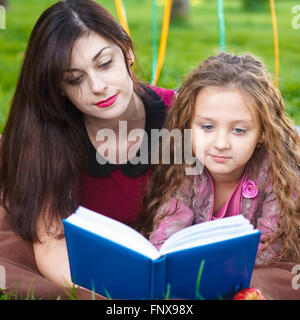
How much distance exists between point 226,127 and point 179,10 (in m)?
6.73

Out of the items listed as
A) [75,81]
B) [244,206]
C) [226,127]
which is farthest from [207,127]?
[75,81]

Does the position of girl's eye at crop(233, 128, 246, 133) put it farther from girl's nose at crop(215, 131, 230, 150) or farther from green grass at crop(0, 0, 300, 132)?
green grass at crop(0, 0, 300, 132)

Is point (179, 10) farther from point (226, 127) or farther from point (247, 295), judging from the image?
point (247, 295)

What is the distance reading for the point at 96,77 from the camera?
5.88ft

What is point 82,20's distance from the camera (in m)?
1.85

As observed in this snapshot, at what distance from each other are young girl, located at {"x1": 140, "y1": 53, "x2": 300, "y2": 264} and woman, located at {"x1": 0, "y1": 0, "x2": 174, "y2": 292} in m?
0.19

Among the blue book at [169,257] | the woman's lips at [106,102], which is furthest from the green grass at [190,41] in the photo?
the blue book at [169,257]

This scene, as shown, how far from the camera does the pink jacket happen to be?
1.89 metres

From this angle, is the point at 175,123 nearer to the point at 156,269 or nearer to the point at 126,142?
the point at 126,142

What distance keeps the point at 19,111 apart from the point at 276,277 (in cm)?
120

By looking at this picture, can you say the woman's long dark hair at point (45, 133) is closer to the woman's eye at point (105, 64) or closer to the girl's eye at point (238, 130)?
the woman's eye at point (105, 64)

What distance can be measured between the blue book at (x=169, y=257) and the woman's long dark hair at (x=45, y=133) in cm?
51

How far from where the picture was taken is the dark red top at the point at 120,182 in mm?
2150
